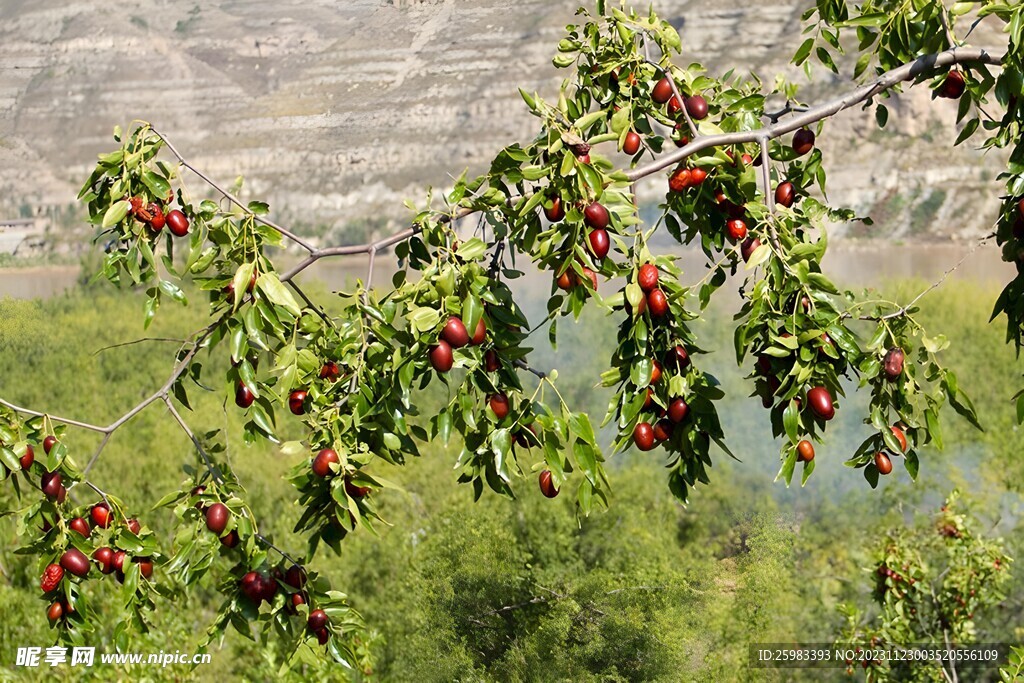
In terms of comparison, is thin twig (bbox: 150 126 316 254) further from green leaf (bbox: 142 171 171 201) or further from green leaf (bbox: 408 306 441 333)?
green leaf (bbox: 408 306 441 333)

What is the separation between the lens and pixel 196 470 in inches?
69.7

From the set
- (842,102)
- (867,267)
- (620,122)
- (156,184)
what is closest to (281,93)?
(867,267)

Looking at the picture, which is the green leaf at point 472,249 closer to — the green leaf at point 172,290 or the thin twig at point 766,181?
the thin twig at point 766,181

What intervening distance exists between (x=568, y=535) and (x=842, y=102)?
7.79ft

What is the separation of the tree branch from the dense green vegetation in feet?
3.14

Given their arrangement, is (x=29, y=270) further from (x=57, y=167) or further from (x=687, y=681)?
(x=57, y=167)

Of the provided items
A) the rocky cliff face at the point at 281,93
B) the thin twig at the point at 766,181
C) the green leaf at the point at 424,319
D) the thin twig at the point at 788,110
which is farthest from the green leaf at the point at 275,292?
the rocky cliff face at the point at 281,93

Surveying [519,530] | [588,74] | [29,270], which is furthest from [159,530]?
[588,74]

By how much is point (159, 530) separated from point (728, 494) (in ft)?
10.9

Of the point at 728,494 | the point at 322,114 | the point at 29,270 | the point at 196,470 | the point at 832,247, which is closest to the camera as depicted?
the point at 196,470

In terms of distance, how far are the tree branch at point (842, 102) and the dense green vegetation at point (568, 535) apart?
3.14ft

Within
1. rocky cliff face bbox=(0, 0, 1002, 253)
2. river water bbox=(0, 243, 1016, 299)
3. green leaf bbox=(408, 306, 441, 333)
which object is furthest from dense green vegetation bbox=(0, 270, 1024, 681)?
rocky cliff face bbox=(0, 0, 1002, 253)

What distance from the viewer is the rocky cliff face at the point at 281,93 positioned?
7.66 metres

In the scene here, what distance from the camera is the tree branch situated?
1365mm
